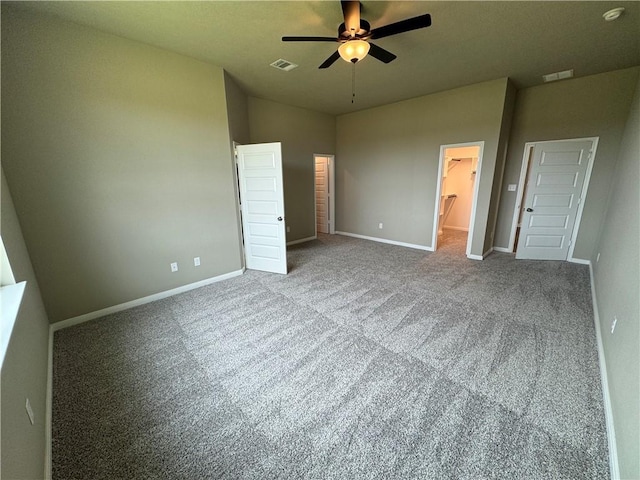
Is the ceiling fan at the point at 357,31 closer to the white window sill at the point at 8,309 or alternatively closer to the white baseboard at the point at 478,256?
the white window sill at the point at 8,309

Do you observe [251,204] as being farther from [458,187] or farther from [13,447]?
[458,187]

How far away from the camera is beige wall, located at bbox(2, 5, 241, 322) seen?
7.38 feet

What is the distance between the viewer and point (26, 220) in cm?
232

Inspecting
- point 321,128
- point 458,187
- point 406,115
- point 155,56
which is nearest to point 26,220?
point 155,56

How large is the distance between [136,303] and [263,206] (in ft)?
6.80

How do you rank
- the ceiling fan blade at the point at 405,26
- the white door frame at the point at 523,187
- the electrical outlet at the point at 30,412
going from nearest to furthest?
the electrical outlet at the point at 30,412
the ceiling fan blade at the point at 405,26
the white door frame at the point at 523,187

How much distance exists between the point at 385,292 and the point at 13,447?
124 inches

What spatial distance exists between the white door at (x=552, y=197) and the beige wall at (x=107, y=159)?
16.9 feet

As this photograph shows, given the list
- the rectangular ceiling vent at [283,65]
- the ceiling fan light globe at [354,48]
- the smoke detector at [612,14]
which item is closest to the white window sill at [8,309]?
the ceiling fan light globe at [354,48]

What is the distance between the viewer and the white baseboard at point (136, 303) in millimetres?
2627

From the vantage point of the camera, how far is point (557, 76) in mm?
3662

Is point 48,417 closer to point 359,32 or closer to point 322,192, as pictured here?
point 359,32

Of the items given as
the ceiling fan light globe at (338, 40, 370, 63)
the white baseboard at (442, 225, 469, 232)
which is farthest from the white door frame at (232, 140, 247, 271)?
the white baseboard at (442, 225, 469, 232)

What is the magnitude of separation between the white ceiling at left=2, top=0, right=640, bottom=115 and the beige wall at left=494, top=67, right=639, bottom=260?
1.04 ft
